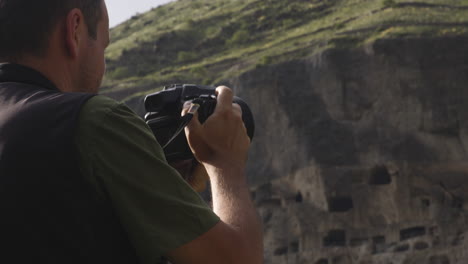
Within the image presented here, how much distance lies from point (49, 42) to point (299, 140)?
94.4 feet

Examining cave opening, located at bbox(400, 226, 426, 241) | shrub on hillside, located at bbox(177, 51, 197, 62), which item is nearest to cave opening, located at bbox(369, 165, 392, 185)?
cave opening, located at bbox(400, 226, 426, 241)

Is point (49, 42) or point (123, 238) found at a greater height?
point (49, 42)

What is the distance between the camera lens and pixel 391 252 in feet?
93.4

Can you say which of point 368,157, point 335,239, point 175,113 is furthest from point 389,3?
point 175,113

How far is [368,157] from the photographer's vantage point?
96.5ft

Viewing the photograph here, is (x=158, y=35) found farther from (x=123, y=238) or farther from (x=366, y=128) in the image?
(x=123, y=238)

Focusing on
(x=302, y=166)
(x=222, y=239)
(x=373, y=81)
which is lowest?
(x=302, y=166)

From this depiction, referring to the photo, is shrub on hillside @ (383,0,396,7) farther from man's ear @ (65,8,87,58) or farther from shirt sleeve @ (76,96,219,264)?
shirt sleeve @ (76,96,219,264)

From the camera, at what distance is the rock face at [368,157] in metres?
28.8

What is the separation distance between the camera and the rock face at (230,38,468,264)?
94.6ft

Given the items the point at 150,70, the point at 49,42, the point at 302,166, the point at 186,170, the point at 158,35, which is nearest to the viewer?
the point at 49,42

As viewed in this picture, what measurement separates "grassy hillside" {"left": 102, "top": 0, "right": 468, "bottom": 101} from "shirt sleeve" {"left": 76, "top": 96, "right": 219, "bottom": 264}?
29.9 metres

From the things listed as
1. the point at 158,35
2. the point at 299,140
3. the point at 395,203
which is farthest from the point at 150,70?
the point at 395,203

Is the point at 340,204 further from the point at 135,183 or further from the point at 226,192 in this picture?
the point at 135,183
